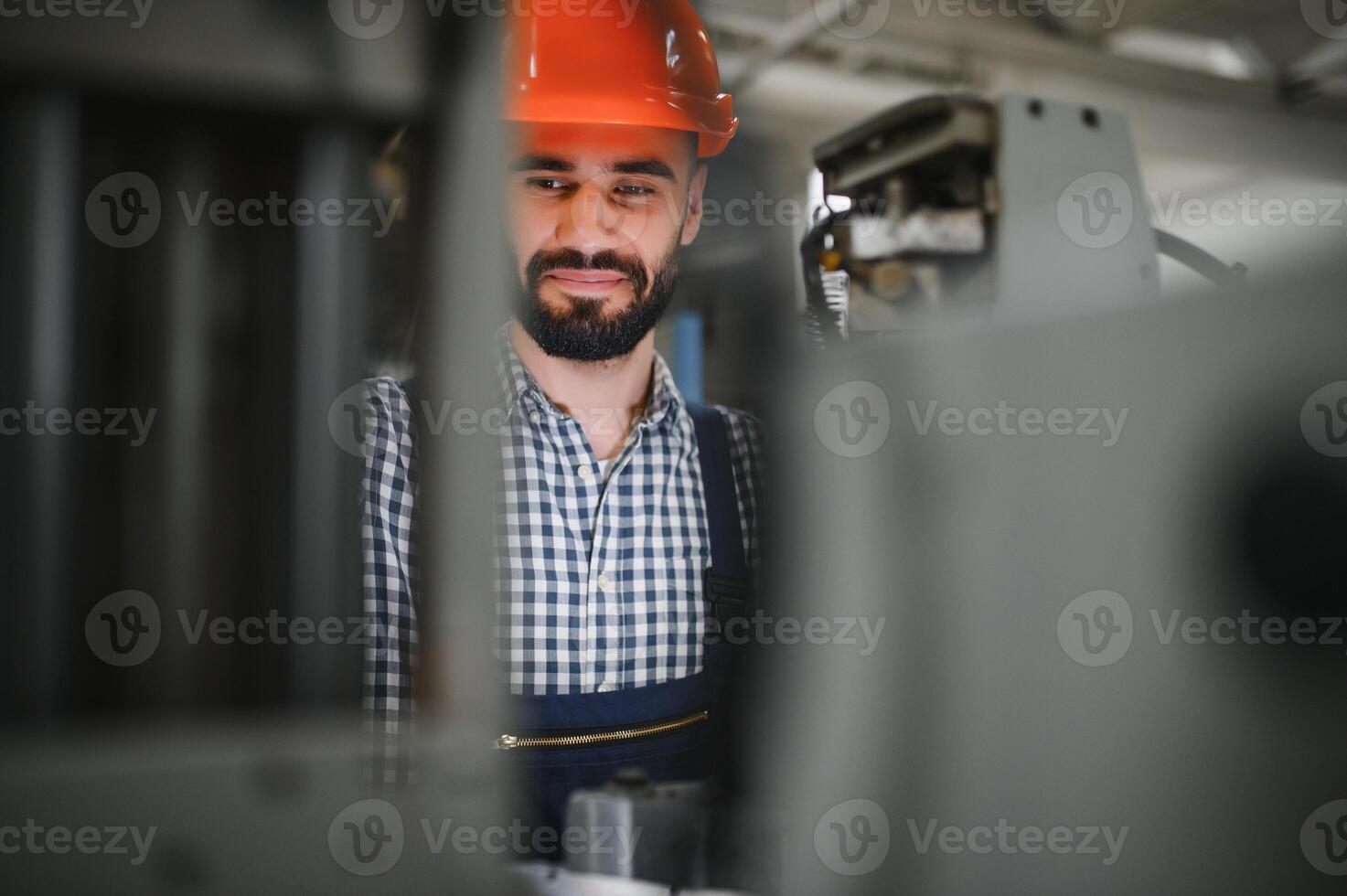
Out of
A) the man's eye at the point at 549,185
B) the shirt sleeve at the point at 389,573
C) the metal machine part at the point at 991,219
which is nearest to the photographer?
the shirt sleeve at the point at 389,573

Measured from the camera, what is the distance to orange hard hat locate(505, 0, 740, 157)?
95 cm

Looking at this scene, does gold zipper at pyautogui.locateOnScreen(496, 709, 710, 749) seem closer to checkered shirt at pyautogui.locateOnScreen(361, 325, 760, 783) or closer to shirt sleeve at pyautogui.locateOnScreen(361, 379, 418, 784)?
checkered shirt at pyautogui.locateOnScreen(361, 325, 760, 783)

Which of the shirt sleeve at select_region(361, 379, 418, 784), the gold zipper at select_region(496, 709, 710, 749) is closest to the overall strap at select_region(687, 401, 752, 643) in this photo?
the gold zipper at select_region(496, 709, 710, 749)

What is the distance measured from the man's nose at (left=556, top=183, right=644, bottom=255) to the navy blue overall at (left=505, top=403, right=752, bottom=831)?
0.69ft

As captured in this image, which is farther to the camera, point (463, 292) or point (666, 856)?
point (666, 856)

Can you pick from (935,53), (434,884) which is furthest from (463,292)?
(935,53)

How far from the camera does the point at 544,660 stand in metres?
1.01

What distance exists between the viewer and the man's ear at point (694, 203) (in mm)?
1028

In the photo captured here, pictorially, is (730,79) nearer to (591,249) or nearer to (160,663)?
(591,249)

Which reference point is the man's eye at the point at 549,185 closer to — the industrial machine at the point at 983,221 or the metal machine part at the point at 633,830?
the industrial machine at the point at 983,221

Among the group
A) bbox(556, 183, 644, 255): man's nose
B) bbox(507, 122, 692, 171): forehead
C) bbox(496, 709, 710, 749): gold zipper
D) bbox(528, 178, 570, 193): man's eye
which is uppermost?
bbox(507, 122, 692, 171): forehead

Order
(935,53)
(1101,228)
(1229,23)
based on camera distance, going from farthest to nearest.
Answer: (1229,23) < (935,53) < (1101,228)

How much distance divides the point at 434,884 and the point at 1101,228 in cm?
96

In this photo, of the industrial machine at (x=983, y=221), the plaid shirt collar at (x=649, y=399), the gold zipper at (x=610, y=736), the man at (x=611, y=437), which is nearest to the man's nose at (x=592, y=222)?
the man at (x=611, y=437)
